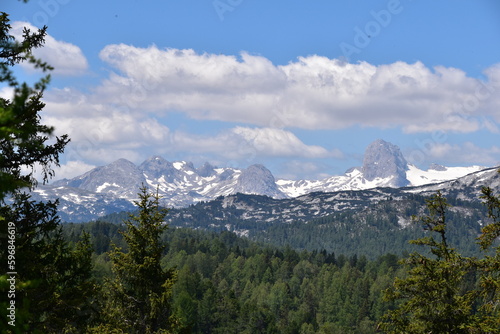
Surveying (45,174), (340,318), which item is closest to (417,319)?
(45,174)

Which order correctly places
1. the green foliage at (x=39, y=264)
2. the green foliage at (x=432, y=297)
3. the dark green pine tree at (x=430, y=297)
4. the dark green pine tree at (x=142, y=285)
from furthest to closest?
1. the dark green pine tree at (x=142, y=285)
2. the dark green pine tree at (x=430, y=297)
3. the green foliage at (x=432, y=297)
4. the green foliage at (x=39, y=264)

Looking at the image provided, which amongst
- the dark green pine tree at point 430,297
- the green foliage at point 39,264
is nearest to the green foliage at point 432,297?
the dark green pine tree at point 430,297

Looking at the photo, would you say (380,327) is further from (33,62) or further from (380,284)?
(380,284)

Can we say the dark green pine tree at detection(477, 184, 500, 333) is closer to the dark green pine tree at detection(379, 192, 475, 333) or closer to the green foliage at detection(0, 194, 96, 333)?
the dark green pine tree at detection(379, 192, 475, 333)

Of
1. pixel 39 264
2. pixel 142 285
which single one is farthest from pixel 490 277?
pixel 142 285

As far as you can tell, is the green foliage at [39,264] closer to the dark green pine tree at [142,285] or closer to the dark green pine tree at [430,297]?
the dark green pine tree at [142,285]

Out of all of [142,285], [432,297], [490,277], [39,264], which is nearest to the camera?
[490,277]

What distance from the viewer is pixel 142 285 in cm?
2381

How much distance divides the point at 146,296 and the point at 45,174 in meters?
8.95

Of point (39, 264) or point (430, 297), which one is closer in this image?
point (39, 264)

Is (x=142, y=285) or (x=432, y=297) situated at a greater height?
(x=432, y=297)

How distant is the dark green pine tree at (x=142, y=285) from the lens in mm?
23250

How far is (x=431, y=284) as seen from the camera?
2164cm

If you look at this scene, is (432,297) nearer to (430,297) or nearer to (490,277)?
(430,297)
